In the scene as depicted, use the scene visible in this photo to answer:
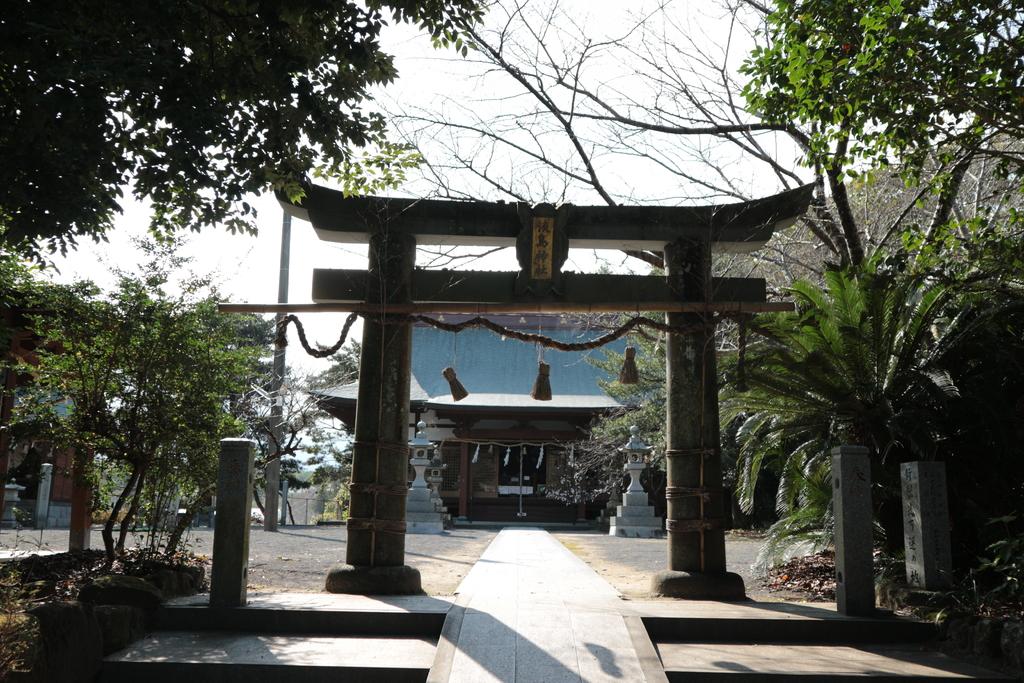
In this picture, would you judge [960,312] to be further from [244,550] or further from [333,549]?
[333,549]

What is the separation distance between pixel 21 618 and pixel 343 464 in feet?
78.4

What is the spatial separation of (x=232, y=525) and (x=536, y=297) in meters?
3.59

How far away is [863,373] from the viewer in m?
8.61

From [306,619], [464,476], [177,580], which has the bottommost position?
[306,619]

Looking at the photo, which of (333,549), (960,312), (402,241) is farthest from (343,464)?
(960,312)

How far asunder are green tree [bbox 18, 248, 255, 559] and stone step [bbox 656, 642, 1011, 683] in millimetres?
4843

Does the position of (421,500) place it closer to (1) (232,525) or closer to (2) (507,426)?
(2) (507,426)

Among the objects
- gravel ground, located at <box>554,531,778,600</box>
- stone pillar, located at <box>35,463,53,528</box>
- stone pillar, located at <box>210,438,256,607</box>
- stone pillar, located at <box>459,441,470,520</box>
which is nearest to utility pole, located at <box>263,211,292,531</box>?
stone pillar, located at <box>35,463,53,528</box>

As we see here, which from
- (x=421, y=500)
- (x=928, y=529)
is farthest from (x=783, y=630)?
(x=421, y=500)

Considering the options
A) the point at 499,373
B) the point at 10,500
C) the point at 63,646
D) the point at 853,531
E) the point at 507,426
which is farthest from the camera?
the point at 499,373

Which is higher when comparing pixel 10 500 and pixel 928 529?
pixel 928 529

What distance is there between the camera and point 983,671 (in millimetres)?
5582

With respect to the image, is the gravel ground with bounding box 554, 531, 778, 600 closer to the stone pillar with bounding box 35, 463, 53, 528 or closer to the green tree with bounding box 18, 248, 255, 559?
the green tree with bounding box 18, 248, 255, 559

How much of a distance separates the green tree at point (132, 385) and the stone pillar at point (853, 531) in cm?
591
